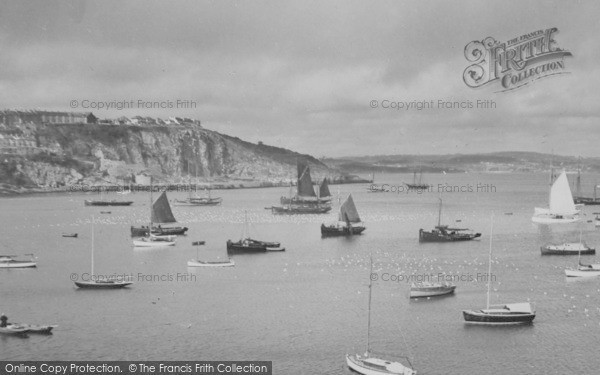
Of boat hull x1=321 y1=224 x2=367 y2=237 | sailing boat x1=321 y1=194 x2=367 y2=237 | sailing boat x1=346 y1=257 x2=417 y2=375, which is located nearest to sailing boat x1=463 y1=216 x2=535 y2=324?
sailing boat x1=346 y1=257 x2=417 y2=375

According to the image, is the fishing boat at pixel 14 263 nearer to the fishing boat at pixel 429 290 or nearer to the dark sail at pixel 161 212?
the dark sail at pixel 161 212

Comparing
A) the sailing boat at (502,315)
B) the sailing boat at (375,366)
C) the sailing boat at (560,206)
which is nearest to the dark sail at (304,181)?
the sailing boat at (560,206)

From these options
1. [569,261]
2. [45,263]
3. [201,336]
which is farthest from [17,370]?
[569,261]

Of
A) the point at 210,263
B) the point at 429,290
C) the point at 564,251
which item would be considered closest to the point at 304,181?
the point at 564,251

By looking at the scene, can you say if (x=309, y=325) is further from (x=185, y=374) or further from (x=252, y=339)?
(x=185, y=374)

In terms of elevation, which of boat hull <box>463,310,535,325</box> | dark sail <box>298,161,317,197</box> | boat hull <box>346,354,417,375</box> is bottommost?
boat hull <box>346,354,417,375</box>

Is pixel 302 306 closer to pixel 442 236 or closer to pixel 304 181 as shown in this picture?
pixel 442 236

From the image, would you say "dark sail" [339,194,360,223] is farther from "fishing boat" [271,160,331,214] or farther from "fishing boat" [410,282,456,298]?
"fishing boat" [410,282,456,298]
